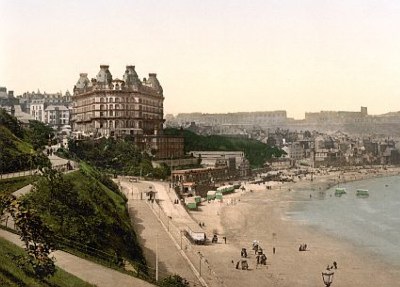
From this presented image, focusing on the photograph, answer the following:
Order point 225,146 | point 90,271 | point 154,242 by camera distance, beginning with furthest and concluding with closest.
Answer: point 225,146
point 154,242
point 90,271

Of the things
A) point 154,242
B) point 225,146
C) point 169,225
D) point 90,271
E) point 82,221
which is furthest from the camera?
point 225,146

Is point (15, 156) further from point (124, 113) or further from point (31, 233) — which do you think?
point (124, 113)

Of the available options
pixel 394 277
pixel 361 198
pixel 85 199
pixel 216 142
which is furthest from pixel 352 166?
pixel 85 199

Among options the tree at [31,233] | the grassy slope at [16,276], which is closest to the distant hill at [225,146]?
the grassy slope at [16,276]

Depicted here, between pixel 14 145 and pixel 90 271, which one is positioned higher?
pixel 14 145

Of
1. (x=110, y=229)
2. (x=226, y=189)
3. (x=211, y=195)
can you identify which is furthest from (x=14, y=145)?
(x=226, y=189)

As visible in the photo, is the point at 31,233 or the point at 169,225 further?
the point at 169,225

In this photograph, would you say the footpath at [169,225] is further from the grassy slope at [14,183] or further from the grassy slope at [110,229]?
the grassy slope at [14,183]

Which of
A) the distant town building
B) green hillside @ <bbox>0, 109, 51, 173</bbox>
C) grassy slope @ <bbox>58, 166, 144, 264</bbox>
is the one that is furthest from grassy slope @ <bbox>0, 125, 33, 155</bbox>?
the distant town building

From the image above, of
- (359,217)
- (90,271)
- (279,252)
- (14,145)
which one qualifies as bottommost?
(359,217)
